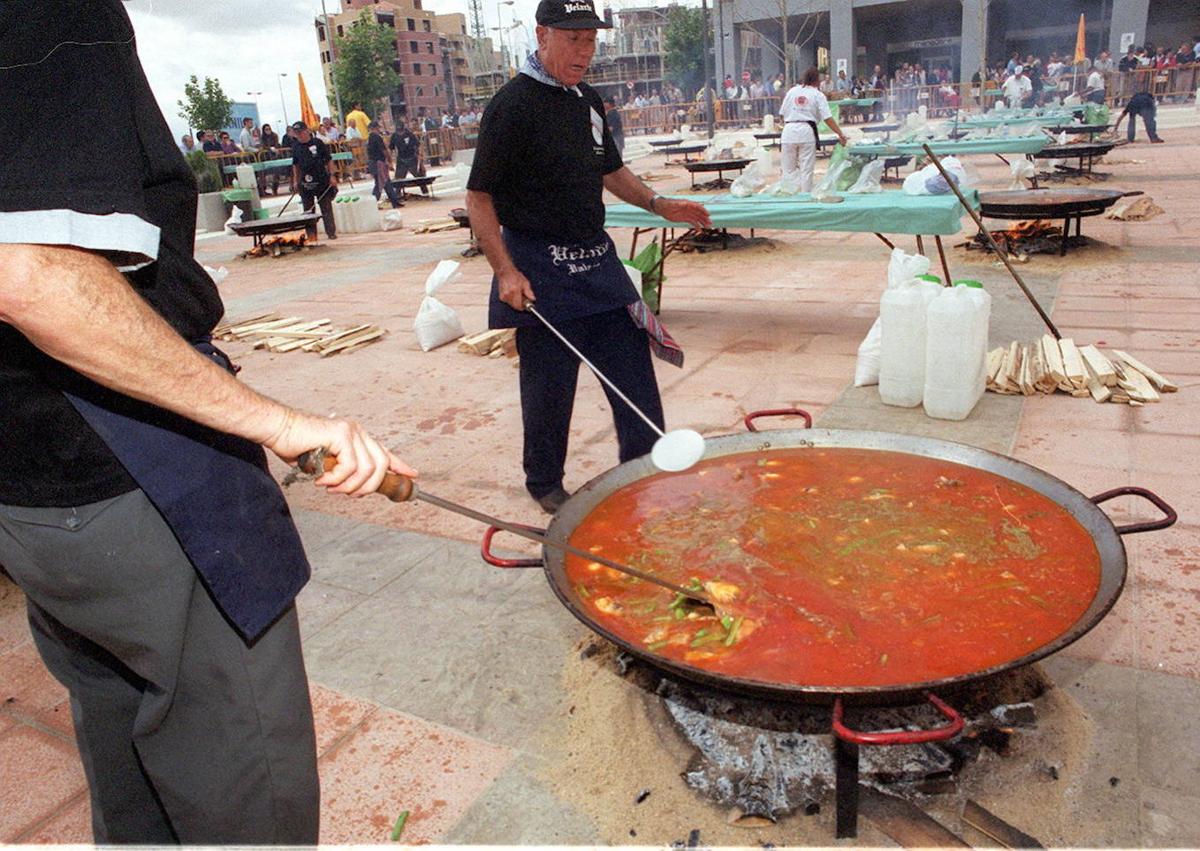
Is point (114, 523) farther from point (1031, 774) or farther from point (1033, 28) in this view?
point (1033, 28)

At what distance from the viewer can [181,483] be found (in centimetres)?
145

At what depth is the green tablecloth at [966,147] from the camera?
1130cm

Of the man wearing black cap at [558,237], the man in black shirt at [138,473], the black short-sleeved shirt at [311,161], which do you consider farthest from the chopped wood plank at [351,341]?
the black short-sleeved shirt at [311,161]

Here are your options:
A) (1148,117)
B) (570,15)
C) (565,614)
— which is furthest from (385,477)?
(1148,117)

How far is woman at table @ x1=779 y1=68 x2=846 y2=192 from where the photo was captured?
1228 cm

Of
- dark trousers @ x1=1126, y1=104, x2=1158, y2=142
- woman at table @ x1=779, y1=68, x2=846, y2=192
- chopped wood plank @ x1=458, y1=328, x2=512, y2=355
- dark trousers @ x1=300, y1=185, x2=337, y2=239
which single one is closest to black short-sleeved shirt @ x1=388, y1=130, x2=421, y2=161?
dark trousers @ x1=300, y1=185, x2=337, y2=239

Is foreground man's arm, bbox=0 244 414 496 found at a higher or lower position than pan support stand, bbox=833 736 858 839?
higher

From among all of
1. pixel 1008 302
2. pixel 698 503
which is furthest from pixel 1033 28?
pixel 698 503

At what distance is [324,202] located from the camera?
14320 millimetres

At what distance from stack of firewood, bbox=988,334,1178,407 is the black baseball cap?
3143mm

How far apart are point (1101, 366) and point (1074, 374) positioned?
0.53ft

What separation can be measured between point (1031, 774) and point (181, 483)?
6.82ft

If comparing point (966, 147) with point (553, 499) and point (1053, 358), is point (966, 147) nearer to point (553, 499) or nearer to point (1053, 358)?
point (1053, 358)

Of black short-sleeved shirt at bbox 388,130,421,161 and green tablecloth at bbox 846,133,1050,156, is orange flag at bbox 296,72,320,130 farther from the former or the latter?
green tablecloth at bbox 846,133,1050,156
